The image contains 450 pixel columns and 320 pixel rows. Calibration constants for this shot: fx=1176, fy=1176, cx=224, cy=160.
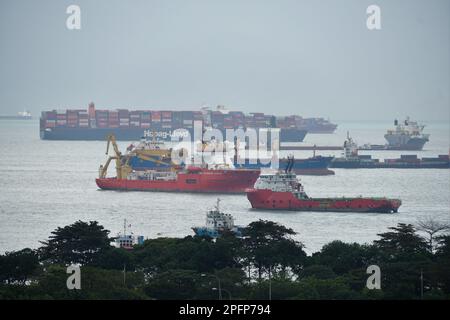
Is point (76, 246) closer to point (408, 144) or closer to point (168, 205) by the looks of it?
point (168, 205)

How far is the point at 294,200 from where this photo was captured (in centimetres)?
5184

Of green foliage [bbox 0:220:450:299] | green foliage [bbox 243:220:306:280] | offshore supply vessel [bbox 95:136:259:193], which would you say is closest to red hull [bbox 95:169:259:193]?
offshore supply vessel [bbox 95:136:259:193]

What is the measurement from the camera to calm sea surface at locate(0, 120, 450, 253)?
142ft

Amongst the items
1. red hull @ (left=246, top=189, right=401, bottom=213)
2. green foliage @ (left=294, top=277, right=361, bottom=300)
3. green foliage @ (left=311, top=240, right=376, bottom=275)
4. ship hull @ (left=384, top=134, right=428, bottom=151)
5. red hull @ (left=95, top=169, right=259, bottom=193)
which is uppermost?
ship hull @ (left=384, top=134, right=428, bottom=151)

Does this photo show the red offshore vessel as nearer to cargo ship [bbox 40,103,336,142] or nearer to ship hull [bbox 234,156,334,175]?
ship hull [bbox 234,156,334,175]

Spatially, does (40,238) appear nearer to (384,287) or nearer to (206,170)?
(384,287)

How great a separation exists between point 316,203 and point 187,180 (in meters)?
14.3

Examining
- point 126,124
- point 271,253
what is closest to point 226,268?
point 271,253

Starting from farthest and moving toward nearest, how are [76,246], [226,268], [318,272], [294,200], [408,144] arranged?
1. [408,144]
2. [294,200]
3. [76,246]
4. [318,272]
5. [226,268]

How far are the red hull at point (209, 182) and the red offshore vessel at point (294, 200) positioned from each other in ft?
34.0

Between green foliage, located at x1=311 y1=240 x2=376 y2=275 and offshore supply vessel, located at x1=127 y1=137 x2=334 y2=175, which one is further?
offshore supply vessel, located at x1=127 y1=137 x2=334 y2=175

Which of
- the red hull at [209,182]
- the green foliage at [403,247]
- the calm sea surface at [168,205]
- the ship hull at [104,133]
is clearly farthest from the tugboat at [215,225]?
the ship hull at [104,133]

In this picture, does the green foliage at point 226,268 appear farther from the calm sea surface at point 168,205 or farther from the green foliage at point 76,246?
the calm sea surface at point 168,205
